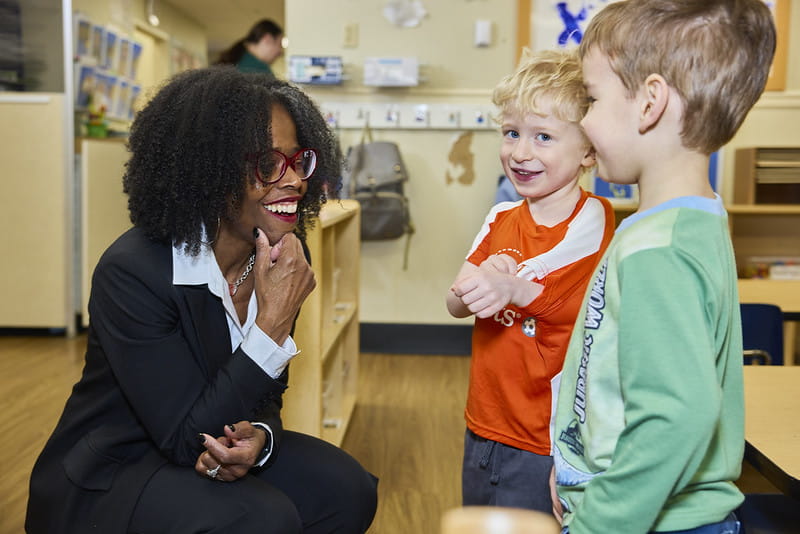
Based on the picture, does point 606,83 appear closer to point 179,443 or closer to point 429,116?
point 179,443

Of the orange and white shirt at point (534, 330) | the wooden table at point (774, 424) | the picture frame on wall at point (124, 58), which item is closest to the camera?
the wooden table at point (774, 424)

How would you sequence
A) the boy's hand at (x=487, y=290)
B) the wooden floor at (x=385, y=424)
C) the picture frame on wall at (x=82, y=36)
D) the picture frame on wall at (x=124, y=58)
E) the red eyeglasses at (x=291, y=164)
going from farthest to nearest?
1. the picture frame on wall at (x=124, y=58)
2. the picture frame on wall at (x=82, y=36)
3. the wooden floor at (x=385, y=424)
4. the red eyeglasses at (x=291, y=164)
5. the boy's hand at (x=487, y=290)

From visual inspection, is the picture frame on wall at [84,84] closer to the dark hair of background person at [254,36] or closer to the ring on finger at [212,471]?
the dark hair of background person at [254,36]

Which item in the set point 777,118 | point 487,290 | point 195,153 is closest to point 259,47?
point 777,118

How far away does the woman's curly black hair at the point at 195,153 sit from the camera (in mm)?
1282

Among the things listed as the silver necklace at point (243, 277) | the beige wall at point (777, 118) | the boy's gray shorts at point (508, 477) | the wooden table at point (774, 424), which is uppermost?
the beige wall at point (777, 118)

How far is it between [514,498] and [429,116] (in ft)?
9.34

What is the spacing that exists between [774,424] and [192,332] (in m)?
0.93

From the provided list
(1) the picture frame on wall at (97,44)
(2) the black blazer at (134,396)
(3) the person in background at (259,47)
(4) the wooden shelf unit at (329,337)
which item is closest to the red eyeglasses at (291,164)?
(2) the black blazer at (134,396)

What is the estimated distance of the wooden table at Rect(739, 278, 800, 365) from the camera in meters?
2.17

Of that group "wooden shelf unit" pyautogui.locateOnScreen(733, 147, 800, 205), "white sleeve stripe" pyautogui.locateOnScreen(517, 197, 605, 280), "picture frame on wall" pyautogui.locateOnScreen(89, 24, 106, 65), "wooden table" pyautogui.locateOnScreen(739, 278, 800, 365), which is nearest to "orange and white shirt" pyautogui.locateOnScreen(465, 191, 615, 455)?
"white sleeve stripe" pyautogui.locateOnScreen(517, 197, 605, 280)

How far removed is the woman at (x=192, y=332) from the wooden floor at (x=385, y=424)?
746 mm

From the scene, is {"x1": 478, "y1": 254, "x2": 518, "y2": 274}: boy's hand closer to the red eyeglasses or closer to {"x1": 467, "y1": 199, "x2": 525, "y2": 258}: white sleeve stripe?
{"x1": 467, "y1": 199, "x2": 525, "y2": 258}: white sleeve stripe

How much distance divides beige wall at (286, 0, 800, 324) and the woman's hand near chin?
2603mm
